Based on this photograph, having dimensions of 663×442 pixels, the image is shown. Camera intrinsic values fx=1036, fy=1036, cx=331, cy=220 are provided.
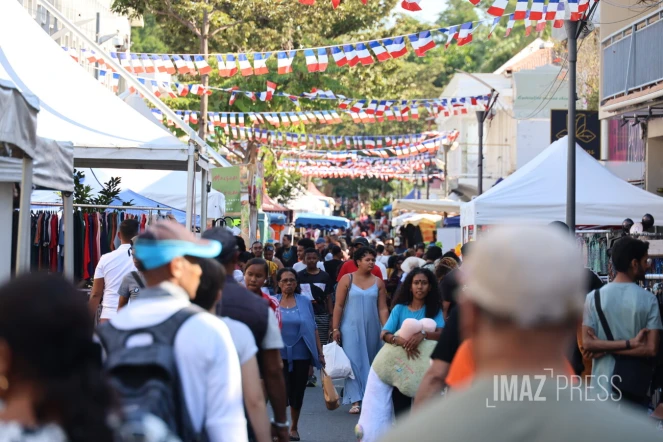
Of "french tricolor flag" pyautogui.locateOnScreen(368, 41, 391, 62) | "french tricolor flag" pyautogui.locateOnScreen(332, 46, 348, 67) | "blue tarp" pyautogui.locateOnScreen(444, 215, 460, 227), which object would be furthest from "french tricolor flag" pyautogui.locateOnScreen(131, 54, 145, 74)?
"blue tarp" pyautogui.locateOnScreen(444, 215, 460, 227)

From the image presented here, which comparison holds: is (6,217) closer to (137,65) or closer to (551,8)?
(551,8)

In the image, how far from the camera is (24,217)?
7.33 meters

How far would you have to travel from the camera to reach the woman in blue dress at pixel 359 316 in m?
11.0

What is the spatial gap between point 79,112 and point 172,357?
847cm

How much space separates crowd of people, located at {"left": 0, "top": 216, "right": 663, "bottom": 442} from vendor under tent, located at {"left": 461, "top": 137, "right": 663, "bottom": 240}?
7663 mm

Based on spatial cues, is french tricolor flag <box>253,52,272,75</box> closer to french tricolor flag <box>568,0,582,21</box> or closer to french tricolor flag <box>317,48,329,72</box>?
french tricolor flag <box>317,48,329,72</box>

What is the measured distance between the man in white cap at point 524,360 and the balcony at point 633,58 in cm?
1399

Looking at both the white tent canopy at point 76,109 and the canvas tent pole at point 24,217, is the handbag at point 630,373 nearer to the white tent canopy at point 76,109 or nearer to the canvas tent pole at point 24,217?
the canvas tent pole at point 24,217

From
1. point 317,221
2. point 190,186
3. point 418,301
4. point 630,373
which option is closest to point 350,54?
point 190,186

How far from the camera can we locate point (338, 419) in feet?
37.0

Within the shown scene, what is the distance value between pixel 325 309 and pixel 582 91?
19115 millimetres

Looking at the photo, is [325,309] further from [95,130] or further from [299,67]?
[299,67]

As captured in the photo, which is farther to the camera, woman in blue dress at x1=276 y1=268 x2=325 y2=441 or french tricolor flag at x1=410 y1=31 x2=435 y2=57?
french tricolor flag at x1=410 y1=31 x2=435 y2=57

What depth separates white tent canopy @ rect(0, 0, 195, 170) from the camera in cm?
1105
